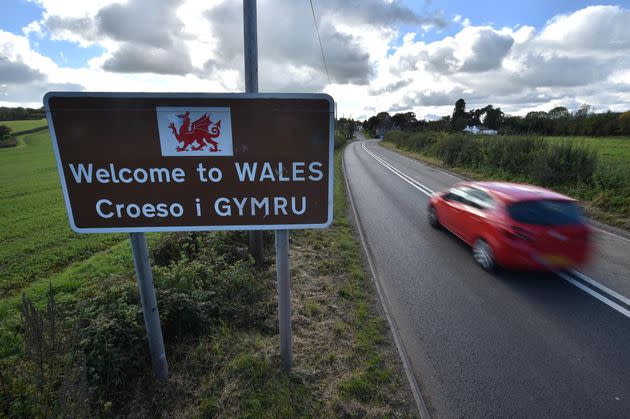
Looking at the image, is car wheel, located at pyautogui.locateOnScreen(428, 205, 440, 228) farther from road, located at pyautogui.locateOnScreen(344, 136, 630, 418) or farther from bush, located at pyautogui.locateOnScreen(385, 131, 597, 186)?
bush, located at pyautogui.locateOnScreen(385, 131, 597, 186)

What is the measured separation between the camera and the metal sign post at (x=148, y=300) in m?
2.66

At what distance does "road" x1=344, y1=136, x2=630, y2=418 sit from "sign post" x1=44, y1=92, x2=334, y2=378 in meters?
2.41

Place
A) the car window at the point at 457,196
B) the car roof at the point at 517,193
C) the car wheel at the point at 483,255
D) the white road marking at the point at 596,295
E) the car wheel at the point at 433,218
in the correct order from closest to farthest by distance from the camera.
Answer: the white road marking at the point at 596,295, the car roof at the point at 517,193, the car wheel at the point at 483,255, the car window at the point at 457,196, the car wheel at the point at 433,218

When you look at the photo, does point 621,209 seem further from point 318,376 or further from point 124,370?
point 124,370

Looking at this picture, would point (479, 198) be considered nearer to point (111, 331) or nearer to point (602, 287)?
point (602, 287)

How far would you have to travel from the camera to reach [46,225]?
9883 millimetres

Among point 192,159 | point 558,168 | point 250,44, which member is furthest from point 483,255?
point 558,168

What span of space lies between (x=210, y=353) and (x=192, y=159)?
225cm

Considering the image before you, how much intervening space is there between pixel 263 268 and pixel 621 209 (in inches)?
412

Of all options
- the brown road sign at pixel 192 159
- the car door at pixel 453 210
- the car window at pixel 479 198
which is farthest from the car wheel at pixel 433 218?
the brown road sign at pixel 192 159

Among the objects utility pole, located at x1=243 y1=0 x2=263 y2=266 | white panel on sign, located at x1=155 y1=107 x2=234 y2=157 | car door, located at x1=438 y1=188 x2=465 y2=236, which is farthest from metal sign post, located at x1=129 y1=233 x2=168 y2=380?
car door, located at x1=438 y1=188 x2=465 y2=236

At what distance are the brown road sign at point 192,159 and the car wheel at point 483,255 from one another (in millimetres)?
4452

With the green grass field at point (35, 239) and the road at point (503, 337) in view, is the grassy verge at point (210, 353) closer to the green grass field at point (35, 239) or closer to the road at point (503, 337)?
the road at point (503, 337)

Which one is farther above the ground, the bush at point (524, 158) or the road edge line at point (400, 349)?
the bush at point (524, 158)
